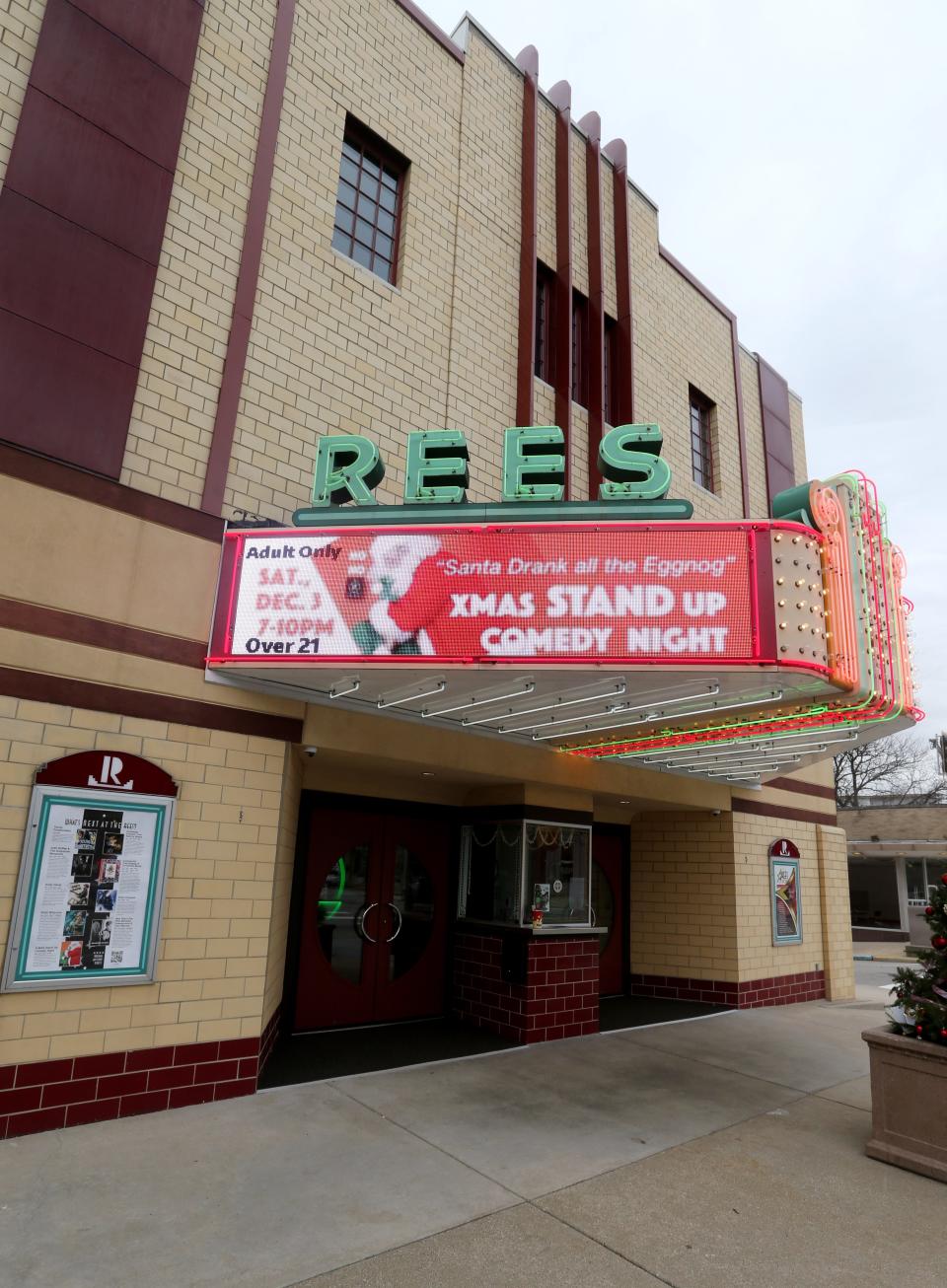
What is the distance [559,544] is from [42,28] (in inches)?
260

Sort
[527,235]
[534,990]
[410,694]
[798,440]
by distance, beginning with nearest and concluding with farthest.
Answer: [410,694] → [534,990] → [527,235] → [798,440]

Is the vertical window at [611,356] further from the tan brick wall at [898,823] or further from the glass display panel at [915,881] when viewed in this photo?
the glass display panel at [915,881]

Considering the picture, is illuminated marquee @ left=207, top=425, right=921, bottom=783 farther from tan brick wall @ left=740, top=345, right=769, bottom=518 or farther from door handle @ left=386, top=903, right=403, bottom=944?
tan brick wall @ left=740, top=345, right=769, bottom=518

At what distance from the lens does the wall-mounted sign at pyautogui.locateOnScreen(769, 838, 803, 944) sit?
43.5 feet

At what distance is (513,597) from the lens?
245 inches

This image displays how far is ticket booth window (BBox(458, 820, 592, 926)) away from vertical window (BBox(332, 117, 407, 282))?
24.2 ft

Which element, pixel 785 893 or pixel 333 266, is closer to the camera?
pixel 333 266

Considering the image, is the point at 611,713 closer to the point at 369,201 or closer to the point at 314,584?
the point at 314,584

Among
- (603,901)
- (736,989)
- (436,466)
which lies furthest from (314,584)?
(736,989)

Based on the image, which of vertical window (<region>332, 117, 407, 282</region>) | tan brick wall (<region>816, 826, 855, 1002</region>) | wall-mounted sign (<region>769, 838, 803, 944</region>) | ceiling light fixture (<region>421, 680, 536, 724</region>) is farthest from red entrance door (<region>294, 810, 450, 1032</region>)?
tan brick wall (<region>816, 826, 855, 1002</region>)

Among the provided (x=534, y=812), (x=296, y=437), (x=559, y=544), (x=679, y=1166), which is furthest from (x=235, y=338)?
(x=679, y=1166)

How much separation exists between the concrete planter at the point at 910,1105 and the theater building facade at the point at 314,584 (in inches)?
109

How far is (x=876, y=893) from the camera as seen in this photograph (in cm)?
3375

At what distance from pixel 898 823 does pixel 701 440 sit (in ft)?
78.1
